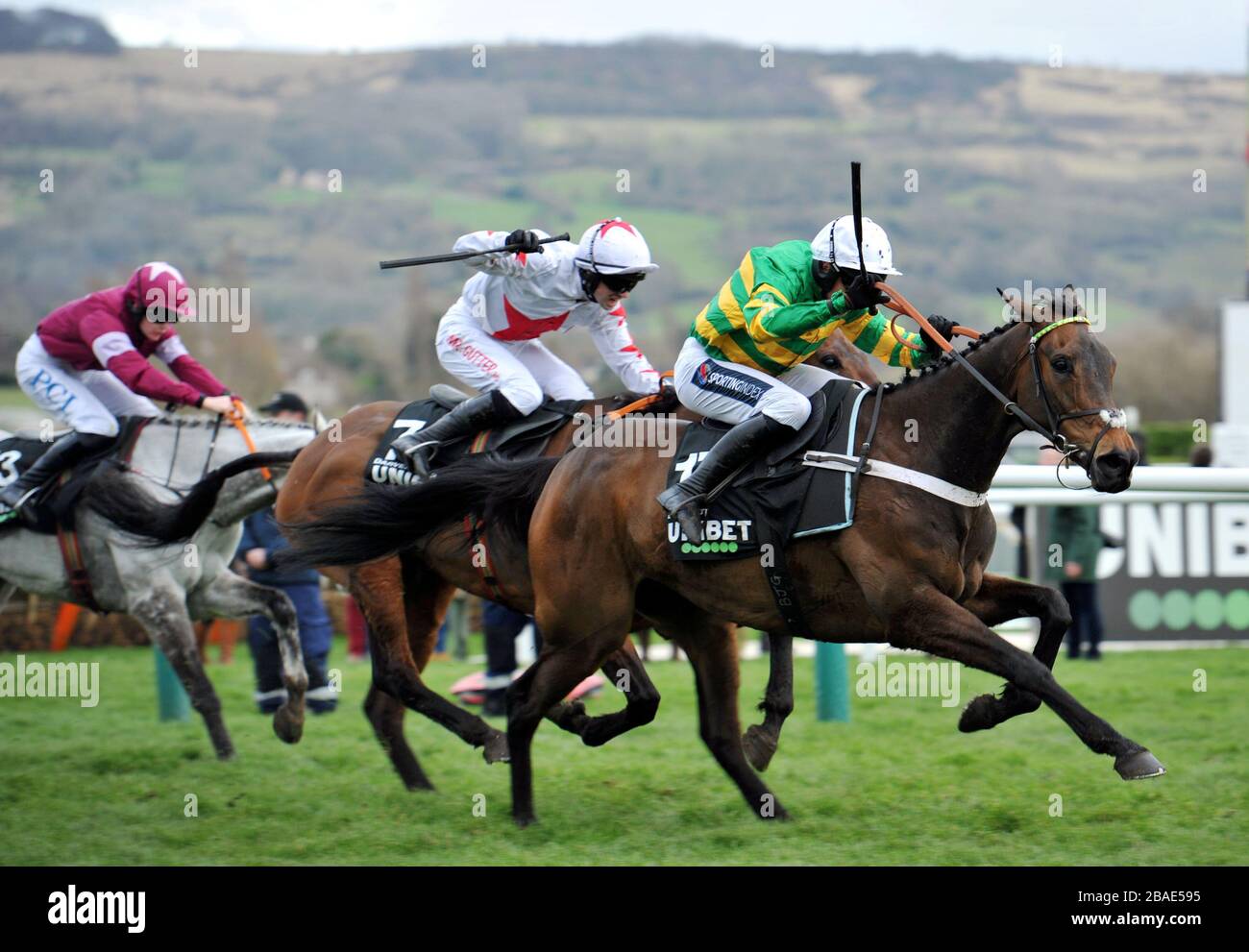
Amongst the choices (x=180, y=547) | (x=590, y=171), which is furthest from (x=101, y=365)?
(x=590, y=171)

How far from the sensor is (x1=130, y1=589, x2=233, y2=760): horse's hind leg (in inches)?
288

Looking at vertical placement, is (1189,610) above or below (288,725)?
above

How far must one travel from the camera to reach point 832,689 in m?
7.95

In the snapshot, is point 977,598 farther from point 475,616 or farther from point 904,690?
point 475,616

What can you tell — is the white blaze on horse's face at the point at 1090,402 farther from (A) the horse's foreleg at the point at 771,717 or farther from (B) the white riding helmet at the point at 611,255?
(B) the white riding helmet at the point at 611,255

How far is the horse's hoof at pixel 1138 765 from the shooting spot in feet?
14.7

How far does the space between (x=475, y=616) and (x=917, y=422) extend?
8440 mm

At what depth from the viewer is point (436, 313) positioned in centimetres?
6219

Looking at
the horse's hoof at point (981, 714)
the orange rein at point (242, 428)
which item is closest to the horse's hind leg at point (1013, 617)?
the horse's hoof at point (981, 714)

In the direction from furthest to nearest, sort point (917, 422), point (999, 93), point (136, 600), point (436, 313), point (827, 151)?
point (999, 93)
point (827, 151)
point (436, 313)
point (136, 600)
point (917, 422)

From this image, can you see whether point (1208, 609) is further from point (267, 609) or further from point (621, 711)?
point (267, 609)

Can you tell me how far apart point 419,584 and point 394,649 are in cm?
45

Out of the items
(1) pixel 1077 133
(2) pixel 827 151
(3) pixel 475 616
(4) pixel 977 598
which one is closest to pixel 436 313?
(2) pixel 827 151

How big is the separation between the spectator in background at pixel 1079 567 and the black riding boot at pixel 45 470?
19.9 feet
